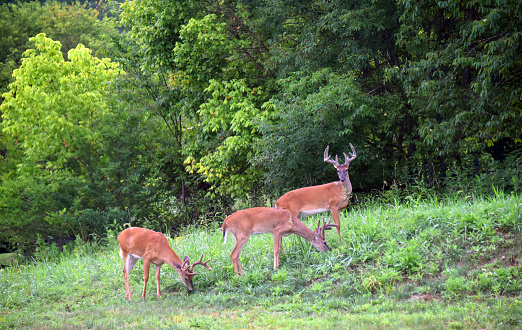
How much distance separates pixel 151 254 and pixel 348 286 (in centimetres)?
316

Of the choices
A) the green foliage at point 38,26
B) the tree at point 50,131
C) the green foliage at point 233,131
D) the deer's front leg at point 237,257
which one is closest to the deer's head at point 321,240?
the deer's front leg at point 237,257

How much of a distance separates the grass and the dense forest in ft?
9.99

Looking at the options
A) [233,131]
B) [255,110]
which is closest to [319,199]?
[255,110]

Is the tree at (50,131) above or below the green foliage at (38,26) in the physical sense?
below

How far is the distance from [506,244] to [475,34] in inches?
205

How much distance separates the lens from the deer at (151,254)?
7863 mm

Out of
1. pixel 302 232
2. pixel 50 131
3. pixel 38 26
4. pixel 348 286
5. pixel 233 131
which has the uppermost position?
pixel 38 26

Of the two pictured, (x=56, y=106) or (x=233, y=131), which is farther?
(x=56, y=106)

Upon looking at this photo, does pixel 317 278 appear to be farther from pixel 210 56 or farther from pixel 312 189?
pixel 210 56

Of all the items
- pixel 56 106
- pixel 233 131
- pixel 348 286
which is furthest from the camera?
pixel 56 106

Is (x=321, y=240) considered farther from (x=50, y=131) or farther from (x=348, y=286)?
(x=50, y=131)

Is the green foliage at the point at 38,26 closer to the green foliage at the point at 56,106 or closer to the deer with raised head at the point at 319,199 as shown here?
the green foliage at the point at 56,106

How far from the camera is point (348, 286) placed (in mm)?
7059

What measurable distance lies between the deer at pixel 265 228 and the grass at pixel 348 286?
0.80 ft
